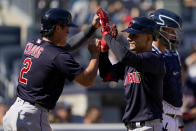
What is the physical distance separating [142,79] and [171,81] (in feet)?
1.95

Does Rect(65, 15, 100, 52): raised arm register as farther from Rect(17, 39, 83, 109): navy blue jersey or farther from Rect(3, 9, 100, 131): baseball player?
Rect(17, 39, 83, 109): navy blue jersey

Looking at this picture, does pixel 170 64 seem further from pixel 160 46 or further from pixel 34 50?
pixel 34 50

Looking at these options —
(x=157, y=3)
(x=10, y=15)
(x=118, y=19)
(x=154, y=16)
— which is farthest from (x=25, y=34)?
(x=154, y=16)

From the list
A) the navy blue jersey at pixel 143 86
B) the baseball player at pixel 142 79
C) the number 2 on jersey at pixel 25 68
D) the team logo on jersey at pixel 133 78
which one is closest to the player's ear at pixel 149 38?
the baseball player at pixel 142 79

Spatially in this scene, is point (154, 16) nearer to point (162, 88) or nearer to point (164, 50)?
point (164, 50)

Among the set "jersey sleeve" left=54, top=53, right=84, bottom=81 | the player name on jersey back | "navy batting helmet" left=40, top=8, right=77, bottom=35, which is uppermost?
"navy batting helmet" left=40, top=8, right=77, bottom=35

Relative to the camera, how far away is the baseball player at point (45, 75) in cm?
511

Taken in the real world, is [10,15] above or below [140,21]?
below

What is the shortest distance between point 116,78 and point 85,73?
1.35 ft

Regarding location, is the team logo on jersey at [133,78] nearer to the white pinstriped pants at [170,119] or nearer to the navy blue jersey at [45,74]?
the navy blue jersey at [45,74]

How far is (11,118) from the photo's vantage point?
5.25 meters

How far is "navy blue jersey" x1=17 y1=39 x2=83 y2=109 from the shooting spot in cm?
512

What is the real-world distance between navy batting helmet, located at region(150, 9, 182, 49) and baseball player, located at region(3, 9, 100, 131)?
700mm

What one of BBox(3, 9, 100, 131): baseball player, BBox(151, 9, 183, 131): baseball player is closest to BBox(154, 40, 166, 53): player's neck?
BBox(151, 9, 183, 131): baseball player
